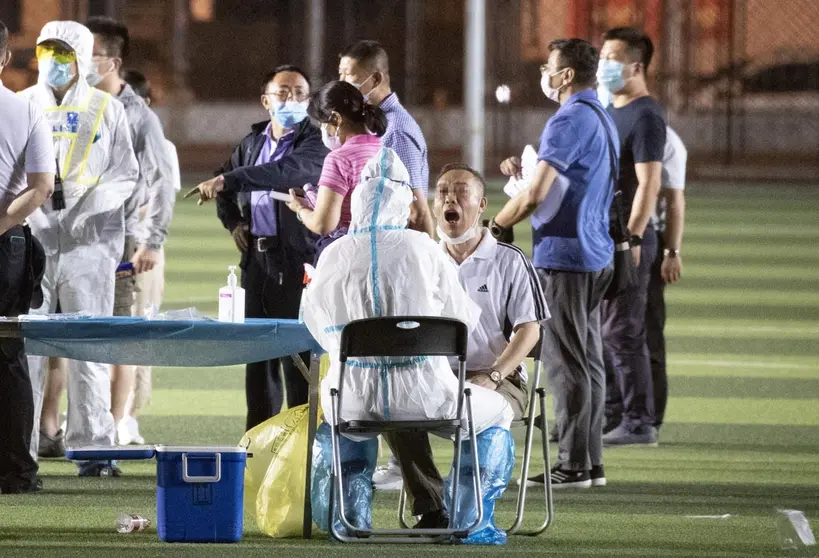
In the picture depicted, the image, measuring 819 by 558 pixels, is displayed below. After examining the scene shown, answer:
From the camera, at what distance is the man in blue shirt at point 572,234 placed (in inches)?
308

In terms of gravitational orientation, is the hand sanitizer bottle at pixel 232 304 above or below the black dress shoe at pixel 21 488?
above

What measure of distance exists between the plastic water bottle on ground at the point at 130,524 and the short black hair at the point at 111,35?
296 centimetres

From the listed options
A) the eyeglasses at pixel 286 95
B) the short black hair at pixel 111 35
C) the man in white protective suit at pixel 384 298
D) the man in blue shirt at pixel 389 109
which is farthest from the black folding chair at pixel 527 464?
the short black hair at pixel 111 35

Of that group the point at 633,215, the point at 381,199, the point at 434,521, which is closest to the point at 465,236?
the point at 381,199

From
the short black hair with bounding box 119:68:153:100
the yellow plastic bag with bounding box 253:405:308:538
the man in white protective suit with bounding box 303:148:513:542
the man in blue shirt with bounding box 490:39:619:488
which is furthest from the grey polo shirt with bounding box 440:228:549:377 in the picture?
the short black hair with bounding box 119:68:153:100

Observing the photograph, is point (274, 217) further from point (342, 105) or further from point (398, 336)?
point (398, 336)

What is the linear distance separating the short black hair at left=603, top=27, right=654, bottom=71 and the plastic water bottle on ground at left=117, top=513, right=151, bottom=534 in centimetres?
401

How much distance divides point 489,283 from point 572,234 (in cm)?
119

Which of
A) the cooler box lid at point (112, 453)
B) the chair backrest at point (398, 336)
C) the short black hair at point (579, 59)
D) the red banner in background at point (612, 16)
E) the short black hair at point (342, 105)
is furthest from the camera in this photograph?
the red banner in background at point (612, 16)

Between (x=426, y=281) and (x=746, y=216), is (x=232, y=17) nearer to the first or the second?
(x=746, y=216)

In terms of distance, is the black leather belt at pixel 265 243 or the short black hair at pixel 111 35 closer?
the black leather belt at pixel 265 243

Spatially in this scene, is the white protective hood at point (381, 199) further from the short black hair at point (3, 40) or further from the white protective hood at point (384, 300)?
the short black hair at point (3, 40)

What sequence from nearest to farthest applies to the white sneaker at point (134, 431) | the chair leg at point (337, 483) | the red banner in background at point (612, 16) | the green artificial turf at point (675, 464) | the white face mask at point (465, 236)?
1. the chair leg at point (337, 483)
2. the green artificial turf at point (675, 464)
3. the white face mask at point (465, 236)
4. the white sneaker at point (134, 431)
5. the red banner in background at point (612, 16)

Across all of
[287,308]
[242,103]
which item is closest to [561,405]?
[287,308]
